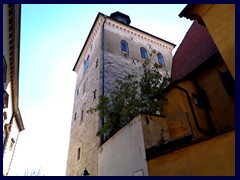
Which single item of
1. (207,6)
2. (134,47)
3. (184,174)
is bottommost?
(184,174)

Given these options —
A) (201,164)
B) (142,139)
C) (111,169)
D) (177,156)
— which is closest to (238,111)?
(201,164)

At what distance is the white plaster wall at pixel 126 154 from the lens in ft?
19.1

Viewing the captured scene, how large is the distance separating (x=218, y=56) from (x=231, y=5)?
9.62ft

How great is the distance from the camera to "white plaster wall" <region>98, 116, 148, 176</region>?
583 centimetres

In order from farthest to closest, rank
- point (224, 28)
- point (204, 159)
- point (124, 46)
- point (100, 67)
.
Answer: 1. point (124, 46)
2. point (100, 67)
3. point (224, 28)
4. point (204, 159)

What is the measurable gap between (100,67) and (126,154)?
788 centimetres

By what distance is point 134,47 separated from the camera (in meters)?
17.2

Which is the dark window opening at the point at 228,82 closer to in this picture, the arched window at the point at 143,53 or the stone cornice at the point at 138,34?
the arched window at the point at 143,53

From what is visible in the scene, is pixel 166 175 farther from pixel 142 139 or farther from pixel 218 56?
pixel 218 56

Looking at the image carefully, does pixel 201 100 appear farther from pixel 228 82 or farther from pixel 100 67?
pixel 100 67

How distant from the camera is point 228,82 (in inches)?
285

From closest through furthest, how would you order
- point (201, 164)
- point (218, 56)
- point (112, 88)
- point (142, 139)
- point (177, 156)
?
1. point (201, 164)
2. point (177, 156)
3. point (142, 139)
4. point (218, 56)
5. point (112, 88)

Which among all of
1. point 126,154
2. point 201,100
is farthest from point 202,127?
point 126,154

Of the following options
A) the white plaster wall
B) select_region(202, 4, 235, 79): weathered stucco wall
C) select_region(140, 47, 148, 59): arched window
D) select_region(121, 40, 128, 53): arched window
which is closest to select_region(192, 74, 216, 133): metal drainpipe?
select_region(202, 4, 235, 79): weathered stucco wall
